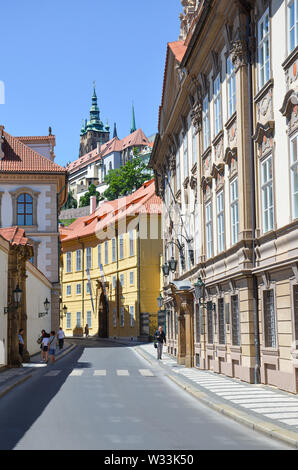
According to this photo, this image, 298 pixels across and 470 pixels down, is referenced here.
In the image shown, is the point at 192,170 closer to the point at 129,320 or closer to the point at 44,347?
the point at 44,347

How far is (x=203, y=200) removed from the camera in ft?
91.9

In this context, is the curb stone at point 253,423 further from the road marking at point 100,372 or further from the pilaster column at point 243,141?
the road marking at point 100,372

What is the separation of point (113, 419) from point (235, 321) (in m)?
10.4

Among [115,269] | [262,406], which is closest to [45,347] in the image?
[262,406]

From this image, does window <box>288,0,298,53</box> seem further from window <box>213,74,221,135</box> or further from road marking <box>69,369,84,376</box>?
road marking <box>69,369,84,376</box>

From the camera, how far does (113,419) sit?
43.0 ft

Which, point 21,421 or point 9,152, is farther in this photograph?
point 9,152

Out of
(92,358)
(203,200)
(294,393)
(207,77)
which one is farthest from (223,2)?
(92,358)

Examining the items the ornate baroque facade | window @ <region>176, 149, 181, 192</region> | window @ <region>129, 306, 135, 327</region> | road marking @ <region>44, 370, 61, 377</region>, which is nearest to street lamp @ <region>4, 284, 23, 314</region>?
road marking @ <region>44, 370, 61, 377</region>

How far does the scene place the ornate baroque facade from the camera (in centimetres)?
1736

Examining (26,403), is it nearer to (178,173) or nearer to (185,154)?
(185,154)

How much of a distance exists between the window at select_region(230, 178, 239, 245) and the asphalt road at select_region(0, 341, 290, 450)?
16.3 feet

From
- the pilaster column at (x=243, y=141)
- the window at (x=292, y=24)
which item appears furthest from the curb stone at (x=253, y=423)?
the window at (x=292, y=24)
